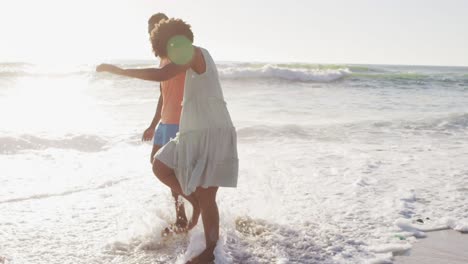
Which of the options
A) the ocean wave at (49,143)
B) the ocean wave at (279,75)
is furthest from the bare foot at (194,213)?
the ocean wave at (279,75)

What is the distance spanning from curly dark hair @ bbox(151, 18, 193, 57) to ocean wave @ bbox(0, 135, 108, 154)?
5383mm

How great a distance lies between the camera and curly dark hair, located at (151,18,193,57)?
2.90m

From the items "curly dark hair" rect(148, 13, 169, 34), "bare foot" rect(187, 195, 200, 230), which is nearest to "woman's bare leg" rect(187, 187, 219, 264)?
"bare foot" rect(187, 195, 200, 230)

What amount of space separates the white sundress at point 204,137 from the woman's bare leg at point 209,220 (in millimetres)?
130

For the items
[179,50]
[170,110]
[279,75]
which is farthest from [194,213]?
[279,75]

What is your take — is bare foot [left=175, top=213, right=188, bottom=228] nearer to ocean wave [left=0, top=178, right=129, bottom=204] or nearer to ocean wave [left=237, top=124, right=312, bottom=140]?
ocean wave [left=0, top=178, right=129, bottom=204]

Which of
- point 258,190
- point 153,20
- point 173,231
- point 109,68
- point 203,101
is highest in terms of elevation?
point 153,20

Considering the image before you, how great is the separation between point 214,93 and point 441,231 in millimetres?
2513

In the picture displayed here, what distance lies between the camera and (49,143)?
324 inches

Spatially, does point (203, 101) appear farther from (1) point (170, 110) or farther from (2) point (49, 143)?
(2) point (49, 143)

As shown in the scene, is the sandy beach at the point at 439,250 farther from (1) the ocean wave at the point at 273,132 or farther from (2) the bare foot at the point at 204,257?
(1) the ocean wave at the point at 273,132

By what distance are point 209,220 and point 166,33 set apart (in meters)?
1.25

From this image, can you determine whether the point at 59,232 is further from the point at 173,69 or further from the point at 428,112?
the point at 428,112

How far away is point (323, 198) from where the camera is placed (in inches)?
205
